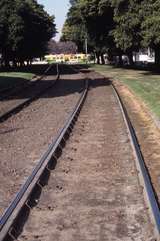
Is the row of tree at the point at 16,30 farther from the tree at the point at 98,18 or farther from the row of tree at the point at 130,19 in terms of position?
the row of tree at the point at 130,19

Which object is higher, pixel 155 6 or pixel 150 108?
pixel 155 6

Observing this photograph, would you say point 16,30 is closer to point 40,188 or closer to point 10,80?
point 10,80

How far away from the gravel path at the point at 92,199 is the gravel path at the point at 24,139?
60 cm

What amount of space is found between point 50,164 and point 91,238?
15.1ft

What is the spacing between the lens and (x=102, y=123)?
18.9 m

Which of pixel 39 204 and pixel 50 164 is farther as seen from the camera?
pixel 50 164

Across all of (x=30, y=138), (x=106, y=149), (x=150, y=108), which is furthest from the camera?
(x=150, y=108)

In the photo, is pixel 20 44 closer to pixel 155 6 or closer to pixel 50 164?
pixel 155 6

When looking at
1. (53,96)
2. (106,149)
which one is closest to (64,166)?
(106,149)

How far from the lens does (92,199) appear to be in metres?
9.31

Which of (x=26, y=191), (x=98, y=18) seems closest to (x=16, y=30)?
(x=98, y=18)

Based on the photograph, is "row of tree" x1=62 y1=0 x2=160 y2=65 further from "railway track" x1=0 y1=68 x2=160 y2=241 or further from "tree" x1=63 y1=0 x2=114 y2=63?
"railway track" x1=0 y1=68 x2=160 y2=241

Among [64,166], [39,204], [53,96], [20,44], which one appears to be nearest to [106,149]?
[64,166]

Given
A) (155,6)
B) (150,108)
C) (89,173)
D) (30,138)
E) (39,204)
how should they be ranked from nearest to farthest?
(39,204), (89,173), (30,138), (150,108), (155,6)
